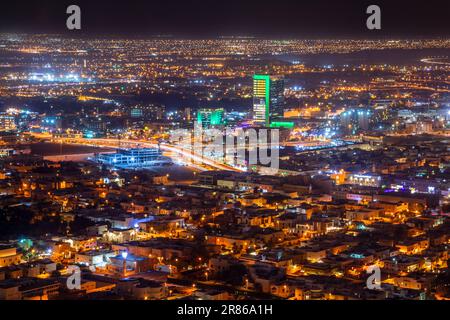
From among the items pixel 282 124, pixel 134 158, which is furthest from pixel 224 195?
pixel 282 124

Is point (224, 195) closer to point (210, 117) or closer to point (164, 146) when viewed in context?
point (164, 146)

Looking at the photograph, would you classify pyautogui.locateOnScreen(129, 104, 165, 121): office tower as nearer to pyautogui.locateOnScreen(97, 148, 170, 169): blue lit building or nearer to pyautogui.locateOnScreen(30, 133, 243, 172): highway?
pyautogui.locateOnScreen(30, 133, 243, 172): highway

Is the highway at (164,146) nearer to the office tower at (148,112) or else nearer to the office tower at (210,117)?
the office tower at (210,117)

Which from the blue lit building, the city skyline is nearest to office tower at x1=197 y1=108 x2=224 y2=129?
the city skyline

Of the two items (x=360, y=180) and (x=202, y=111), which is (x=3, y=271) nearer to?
(x=360, y=180)

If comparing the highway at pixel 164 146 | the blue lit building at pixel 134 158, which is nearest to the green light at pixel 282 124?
the highway at pixel 164 146
